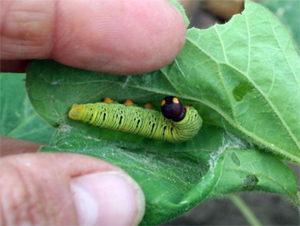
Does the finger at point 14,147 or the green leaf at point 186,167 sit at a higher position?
the green leaf at point 186,167

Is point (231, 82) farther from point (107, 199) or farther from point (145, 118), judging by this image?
point (107, 199)

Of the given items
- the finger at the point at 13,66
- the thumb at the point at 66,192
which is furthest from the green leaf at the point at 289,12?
the thumb at the point at 66,192

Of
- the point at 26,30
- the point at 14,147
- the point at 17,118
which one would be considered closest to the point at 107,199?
the point at 26,30

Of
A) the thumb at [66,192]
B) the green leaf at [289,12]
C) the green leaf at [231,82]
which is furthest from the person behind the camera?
the green leaf at [289,12]

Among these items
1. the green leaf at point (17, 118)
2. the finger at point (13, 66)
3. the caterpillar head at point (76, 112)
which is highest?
the caterpillar head at point (76, 112)

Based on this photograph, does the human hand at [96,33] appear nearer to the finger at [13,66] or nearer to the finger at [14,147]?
the finger at [13,66]

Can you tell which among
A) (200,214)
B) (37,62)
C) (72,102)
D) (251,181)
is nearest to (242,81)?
(251,181)

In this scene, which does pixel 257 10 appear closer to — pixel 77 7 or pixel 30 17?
pixel 77 7
